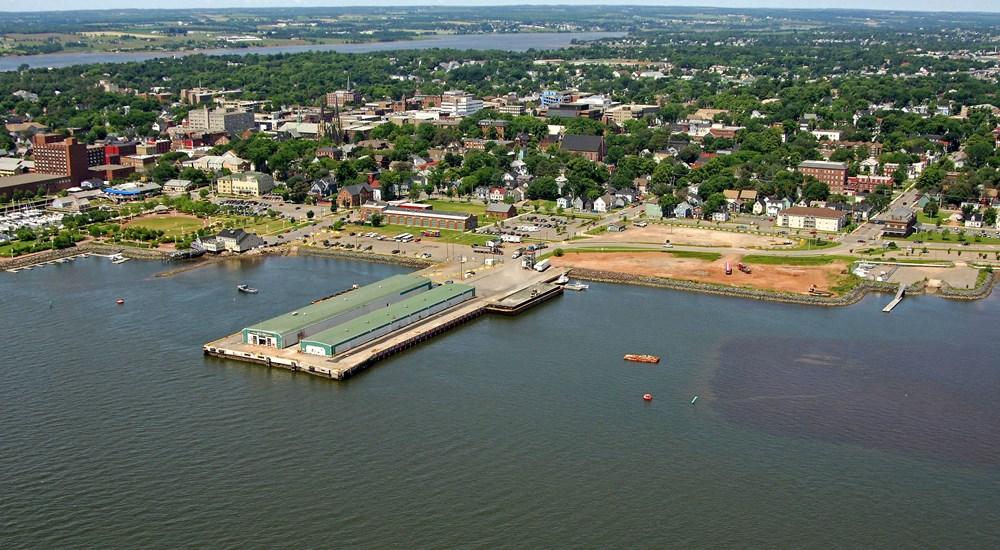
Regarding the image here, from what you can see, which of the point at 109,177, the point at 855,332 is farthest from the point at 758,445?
the point at 109,177

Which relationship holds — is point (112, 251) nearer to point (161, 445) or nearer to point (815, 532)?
point (161, 445)

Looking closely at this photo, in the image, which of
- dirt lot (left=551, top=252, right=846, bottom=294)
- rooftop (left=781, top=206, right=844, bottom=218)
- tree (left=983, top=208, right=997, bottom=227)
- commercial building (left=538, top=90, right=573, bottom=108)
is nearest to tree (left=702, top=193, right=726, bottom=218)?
rooftop (left=781, top=206, right=844, bottom=218)

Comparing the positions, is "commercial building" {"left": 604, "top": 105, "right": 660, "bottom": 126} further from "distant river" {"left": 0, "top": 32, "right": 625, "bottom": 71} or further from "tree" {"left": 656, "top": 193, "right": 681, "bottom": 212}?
"distant river" {"left": 0, "top": 32, "right": 625, "bottom": 71}

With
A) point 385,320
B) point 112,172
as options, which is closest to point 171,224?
point 112,172

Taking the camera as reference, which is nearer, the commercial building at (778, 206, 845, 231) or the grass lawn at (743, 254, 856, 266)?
the grass lawn at (743, 254, 856, 266)

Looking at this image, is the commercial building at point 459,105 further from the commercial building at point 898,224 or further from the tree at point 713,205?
the commercial building at point 898,224

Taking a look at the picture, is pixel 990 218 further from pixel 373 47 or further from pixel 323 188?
pixel 373 47

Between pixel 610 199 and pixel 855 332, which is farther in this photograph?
pixel 610 199
